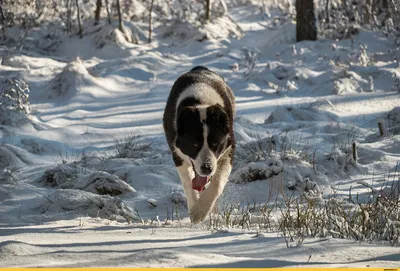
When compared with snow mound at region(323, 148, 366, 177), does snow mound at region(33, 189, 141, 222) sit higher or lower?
higher

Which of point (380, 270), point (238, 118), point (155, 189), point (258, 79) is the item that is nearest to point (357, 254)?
point (380, 270)

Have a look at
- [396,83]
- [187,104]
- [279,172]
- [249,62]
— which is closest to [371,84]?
[396,83]

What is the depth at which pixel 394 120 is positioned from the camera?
10.0 metres

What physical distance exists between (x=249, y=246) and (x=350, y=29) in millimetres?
16422

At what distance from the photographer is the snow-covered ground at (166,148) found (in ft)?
11.5

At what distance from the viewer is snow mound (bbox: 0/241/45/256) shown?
325 cm

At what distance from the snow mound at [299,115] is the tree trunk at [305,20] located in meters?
7.55

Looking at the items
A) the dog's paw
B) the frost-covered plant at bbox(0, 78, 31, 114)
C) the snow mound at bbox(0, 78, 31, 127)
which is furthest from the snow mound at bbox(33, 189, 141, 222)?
the frost-covered plant at bbox(0, 78, 31, 114)

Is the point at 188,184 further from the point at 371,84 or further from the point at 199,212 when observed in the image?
the point at 371,84

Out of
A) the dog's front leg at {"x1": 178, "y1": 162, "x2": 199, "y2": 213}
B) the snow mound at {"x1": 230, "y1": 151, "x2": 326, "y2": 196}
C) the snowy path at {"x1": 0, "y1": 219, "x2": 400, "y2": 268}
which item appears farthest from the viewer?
the snow mound at {"x1": 230, "y1": 151, "x2": 326, "y2": 196}

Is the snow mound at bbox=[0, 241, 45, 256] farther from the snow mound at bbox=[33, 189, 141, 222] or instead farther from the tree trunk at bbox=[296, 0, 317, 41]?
the tree trunk at bbox=[296, 0, 317, 41]

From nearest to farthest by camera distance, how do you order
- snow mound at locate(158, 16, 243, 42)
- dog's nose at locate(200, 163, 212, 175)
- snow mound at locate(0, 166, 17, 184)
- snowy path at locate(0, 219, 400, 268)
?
snowy path at locate(0, 219, 400, 268) → dog's nose at locate(200, 163, 212, 175) → snow mound at locate(0, 166, 17, 184) → snow mound at locate(158, 16, 243, 42)

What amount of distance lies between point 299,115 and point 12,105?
4.71 m

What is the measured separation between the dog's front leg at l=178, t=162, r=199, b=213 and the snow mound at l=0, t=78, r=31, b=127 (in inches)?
188
